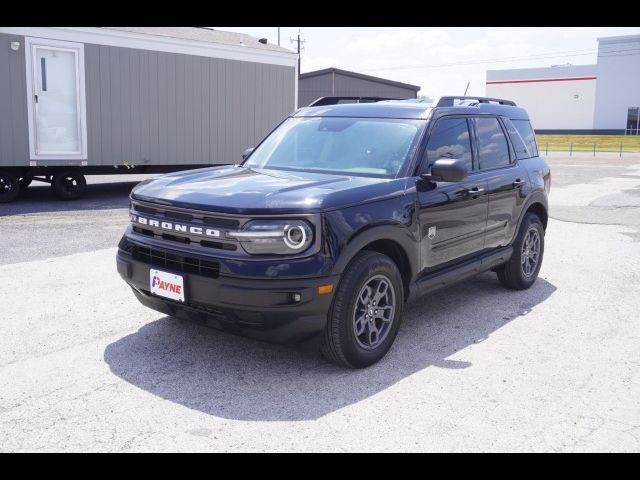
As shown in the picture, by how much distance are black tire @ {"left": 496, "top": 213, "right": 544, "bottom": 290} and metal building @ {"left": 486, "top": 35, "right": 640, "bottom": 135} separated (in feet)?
172

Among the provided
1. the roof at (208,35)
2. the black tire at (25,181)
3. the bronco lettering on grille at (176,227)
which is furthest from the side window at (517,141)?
the black tire at (25,181)

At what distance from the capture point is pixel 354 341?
4242mm

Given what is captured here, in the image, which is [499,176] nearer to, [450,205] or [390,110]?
[450,205]

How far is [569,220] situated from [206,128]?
25.7ft

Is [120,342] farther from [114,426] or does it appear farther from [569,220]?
[569,220]

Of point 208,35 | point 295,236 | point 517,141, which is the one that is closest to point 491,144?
point 517,141

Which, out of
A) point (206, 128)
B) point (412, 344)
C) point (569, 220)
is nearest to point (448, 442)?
point (412, 344)

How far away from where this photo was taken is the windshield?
4.94 metres

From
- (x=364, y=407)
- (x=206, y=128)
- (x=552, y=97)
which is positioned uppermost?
(x=552, y=97)

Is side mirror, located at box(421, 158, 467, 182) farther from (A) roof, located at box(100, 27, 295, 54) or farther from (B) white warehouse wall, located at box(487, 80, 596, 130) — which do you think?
(B) white warehouse wall, located at box(487, 80, 596, 130)

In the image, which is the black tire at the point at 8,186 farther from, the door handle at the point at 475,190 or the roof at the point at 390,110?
the door handle at the point at 475,190

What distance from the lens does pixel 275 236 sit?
3891mm

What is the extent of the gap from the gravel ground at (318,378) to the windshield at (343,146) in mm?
1386

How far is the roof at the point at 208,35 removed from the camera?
13.3 metres
